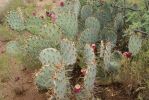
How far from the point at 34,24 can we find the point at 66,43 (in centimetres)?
95

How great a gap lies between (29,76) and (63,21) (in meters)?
1.23

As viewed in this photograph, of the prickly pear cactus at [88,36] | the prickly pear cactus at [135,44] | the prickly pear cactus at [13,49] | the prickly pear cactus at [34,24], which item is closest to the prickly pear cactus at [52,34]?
the prickly pear cactus at [34,24]

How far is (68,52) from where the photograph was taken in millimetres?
5785

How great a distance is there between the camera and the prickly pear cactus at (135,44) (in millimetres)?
5980

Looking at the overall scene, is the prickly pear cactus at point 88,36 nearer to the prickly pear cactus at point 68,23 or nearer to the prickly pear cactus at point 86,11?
the prickly pear cactus at point 68,23

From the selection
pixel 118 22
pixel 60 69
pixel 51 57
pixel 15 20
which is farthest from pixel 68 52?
pixel 118 22

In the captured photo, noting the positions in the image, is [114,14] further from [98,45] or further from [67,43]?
[67,43]

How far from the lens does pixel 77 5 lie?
684 cm

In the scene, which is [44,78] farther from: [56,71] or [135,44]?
[135,44]

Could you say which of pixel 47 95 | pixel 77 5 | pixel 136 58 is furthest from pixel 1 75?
pixel 136 58

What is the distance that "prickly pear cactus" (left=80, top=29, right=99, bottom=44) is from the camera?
20.8 ft

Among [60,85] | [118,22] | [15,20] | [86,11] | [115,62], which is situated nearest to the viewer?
[60,85]

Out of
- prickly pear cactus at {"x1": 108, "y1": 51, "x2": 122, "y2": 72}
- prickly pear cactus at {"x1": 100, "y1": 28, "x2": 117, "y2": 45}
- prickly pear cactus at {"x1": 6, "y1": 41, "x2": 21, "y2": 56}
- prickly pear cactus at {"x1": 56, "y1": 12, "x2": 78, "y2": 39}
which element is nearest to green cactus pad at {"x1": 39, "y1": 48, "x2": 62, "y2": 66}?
prickly pear cactus at {"x1": 56, "y1": 12, "x2": 78, "y2": 39}

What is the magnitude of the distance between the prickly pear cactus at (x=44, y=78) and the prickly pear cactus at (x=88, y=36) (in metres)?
1.03
